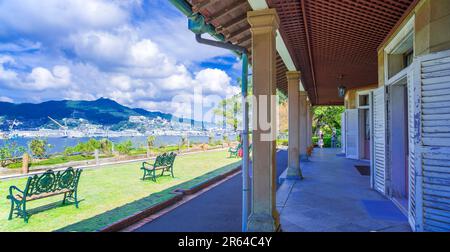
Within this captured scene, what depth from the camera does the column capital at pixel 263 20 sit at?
3.44 m

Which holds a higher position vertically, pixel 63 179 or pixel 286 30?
pixel 286 30

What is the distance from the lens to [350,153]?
43.1ft

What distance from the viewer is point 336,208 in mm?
4812

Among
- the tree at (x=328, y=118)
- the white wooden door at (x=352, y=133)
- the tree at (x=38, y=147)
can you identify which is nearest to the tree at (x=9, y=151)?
the tree at (x=38, y=147)

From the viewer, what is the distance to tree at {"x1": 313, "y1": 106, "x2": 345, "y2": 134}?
25.9 meters

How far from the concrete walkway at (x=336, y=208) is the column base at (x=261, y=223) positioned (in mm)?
523

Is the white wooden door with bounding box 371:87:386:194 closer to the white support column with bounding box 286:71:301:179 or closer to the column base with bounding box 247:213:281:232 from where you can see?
the white support column with bounding box 286:71:301:179

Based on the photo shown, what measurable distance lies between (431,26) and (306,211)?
122 inches

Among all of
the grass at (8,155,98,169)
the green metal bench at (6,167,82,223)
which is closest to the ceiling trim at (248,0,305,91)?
the green metal bench at (6,167,82,223)

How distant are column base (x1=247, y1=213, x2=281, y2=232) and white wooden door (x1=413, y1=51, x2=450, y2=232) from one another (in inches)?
65.6

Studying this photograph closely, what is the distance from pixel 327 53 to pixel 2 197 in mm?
8018

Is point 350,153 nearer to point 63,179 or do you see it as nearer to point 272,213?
point 272,213

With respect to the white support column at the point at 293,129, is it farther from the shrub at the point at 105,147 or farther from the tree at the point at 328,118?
the tree at the point at 328,118
